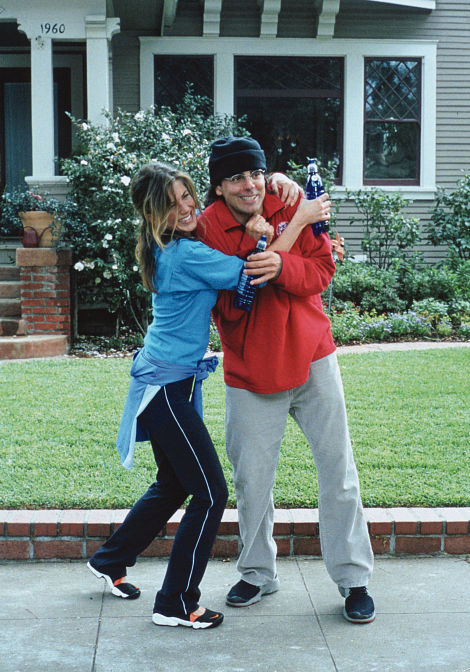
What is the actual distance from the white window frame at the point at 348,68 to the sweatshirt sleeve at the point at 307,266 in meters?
9.09

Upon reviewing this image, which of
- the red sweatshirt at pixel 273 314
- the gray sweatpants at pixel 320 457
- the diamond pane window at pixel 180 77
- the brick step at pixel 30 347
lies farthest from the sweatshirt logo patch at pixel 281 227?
the diamond pane window at pixel 180 77

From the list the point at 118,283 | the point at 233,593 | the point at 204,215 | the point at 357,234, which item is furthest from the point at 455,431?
the point at 357,234

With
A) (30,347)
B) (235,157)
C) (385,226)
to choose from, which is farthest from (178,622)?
(385,226)

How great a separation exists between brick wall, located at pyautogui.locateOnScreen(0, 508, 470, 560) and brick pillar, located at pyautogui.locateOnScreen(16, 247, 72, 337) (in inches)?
206

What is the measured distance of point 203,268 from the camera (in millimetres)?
3188

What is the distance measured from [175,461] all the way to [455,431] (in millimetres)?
2879

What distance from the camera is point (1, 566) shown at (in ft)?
13.0

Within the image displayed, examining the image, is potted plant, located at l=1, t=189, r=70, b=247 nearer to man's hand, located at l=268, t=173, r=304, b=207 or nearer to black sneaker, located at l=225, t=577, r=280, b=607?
man's hand, located at l=268, t=173, r=304, b=207

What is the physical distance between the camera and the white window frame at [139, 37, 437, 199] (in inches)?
469

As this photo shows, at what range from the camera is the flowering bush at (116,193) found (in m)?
9.06

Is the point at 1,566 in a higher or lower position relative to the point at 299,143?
lower

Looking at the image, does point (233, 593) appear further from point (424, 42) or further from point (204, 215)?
point (424, 42)

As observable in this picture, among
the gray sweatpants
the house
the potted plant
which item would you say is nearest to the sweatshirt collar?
the gray sweatpants

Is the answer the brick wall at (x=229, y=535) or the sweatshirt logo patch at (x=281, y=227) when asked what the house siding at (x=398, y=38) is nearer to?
the brick wall at (x=229, y=535)
